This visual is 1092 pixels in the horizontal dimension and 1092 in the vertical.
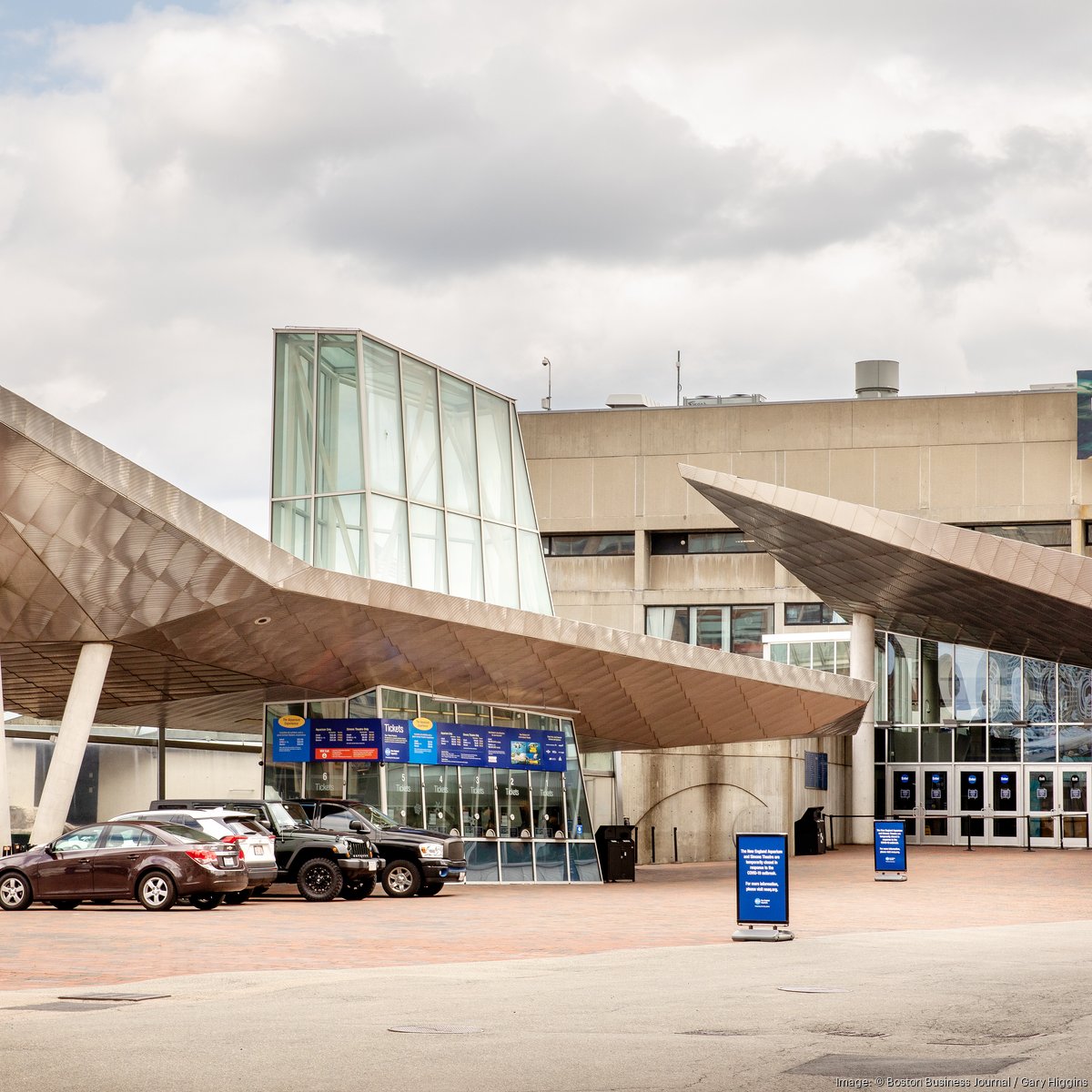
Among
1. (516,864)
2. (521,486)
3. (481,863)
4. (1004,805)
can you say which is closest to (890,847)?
(516,864)

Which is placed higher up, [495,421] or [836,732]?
[495,421]

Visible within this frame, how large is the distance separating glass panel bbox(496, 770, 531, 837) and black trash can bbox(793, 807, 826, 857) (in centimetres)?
1466

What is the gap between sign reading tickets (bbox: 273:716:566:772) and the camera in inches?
1228

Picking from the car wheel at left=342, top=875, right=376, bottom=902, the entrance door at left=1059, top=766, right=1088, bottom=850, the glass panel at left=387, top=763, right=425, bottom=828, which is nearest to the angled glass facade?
the glass panel at left=387, top=763, right=425, bottom=828

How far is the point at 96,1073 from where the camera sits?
7.92m

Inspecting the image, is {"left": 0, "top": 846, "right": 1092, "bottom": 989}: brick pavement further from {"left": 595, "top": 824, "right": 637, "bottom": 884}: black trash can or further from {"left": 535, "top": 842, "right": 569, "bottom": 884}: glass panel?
{"left": 595, "top": 824, "right": 637, "bottom": 884}: black trash can

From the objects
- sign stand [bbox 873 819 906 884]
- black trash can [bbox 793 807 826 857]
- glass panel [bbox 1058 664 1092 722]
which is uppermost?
glass panel [bbox 1058 664 1092 722]

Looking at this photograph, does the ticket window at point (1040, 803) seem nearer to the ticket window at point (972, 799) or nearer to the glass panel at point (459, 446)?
the ticket window at point (972, 799)

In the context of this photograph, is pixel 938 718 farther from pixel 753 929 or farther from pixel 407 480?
pixel 753 929

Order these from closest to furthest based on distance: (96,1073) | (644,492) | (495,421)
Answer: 1. (96,1073)
2. (495,421)
3. (644,492)

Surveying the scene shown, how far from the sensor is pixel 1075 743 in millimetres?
51000

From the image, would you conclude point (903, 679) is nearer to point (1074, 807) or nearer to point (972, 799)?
→ point (972, 799)

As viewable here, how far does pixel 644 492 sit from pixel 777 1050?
59557mm

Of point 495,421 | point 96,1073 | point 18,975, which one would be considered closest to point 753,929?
point 18,975
